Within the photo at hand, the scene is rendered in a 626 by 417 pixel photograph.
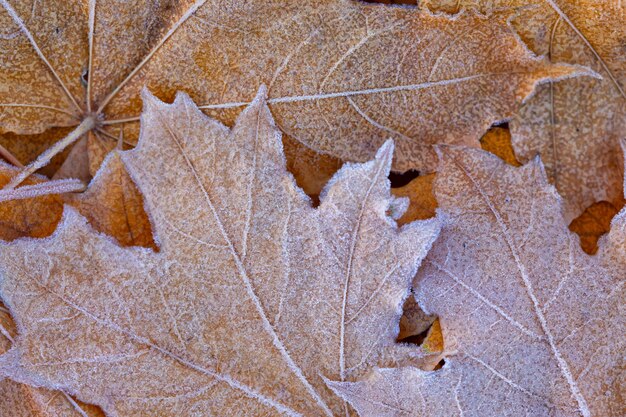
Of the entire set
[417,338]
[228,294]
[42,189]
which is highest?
[42,189]

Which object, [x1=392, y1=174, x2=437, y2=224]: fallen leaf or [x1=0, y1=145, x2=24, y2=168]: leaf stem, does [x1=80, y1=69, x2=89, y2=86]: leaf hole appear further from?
[x1=392, y1=174, x2=437, y2=224]: fallen leaf

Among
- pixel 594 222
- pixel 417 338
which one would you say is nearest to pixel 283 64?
pixel 417 338

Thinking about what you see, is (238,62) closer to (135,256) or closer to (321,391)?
(135,256)

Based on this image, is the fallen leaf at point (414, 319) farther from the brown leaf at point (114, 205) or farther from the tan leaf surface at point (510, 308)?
the brown leaf at point (114, 205)

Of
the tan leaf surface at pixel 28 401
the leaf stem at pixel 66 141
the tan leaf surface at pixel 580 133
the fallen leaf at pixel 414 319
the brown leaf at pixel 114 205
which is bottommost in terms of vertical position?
the fallen leaf at pixel 414 319

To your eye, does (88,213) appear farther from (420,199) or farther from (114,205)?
(420,199)

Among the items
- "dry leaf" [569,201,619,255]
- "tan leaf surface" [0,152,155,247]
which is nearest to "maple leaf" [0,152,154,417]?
"tan leaf surface" [0,152,155,247]

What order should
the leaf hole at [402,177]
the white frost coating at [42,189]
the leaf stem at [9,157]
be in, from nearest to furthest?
the white frost coating at [42,189], the leaf stem at [9,157], the leaf hole at [402,177]

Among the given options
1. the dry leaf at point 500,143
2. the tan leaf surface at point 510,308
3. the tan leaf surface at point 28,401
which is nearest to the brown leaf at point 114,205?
the tan leaf surface at point 28,401
